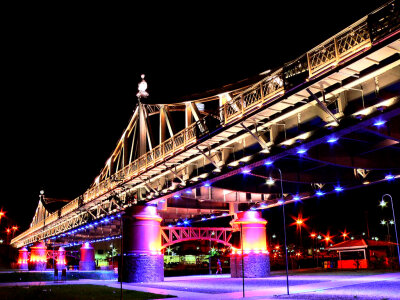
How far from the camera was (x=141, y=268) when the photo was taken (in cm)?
3312

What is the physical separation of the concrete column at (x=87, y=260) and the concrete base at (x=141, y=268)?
177ft

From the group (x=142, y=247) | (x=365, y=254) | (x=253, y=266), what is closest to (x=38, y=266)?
(x=142, y=247)

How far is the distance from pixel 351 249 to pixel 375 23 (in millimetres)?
45427

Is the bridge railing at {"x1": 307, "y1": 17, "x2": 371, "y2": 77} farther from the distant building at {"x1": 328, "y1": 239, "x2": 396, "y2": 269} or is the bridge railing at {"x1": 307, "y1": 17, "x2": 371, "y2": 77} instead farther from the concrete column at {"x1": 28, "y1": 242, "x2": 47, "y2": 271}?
the concrete column at {"x1": 28, "y1": 242, "x2": 47, "y2": 271}

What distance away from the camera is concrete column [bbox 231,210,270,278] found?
37219 millimetres

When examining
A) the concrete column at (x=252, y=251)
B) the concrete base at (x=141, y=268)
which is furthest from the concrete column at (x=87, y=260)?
the concrete base at (x=141, y=268)

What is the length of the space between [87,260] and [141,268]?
57195mm

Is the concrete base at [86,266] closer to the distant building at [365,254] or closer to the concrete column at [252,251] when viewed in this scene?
the distant building at [365,254]

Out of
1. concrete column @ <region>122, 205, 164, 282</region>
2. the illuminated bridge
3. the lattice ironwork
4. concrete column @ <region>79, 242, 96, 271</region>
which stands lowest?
concrete column @ <region>79, 242, 96, 271</region>

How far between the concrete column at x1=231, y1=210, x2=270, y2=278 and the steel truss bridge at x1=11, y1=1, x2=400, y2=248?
1.73 meters

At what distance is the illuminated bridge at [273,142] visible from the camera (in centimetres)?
1385

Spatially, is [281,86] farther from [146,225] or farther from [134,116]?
[134,116]

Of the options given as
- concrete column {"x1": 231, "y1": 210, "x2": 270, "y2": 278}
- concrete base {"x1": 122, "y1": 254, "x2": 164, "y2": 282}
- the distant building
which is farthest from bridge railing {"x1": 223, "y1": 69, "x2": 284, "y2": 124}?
the distant building

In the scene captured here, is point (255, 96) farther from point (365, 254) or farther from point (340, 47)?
point (365, 254)
